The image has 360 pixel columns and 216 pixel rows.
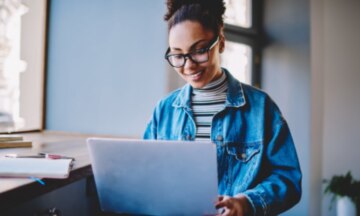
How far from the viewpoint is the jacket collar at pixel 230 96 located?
1.06 m

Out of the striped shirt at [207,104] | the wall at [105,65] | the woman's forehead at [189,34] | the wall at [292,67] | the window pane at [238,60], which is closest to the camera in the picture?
the woman's forehead at [189,34]

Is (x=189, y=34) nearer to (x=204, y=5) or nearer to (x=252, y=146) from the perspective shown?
(x=204, y=5)

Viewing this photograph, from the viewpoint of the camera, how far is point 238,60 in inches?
106

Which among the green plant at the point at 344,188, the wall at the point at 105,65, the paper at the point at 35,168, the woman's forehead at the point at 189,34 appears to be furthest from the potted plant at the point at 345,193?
the paper at the point at 35,168

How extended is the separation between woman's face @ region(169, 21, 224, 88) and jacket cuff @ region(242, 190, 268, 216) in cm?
35

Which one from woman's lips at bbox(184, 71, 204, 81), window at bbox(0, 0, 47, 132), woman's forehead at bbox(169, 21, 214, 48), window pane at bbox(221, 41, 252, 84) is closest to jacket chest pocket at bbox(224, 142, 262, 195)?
woman's lips at bbox(184, 71, 204, 81)

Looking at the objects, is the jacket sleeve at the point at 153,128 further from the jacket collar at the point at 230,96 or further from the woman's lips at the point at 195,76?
the woman's lips at the point at 195,76

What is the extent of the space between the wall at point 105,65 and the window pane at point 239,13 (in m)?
1.00

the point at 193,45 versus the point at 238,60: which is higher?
the point at 238,60

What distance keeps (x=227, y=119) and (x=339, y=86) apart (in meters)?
2.30

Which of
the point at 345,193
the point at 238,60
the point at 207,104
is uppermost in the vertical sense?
the point at 238,60

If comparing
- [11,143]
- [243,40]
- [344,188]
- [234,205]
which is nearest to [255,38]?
[243,40]

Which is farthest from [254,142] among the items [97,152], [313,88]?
[313,88]

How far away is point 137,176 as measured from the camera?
0.80 meters
